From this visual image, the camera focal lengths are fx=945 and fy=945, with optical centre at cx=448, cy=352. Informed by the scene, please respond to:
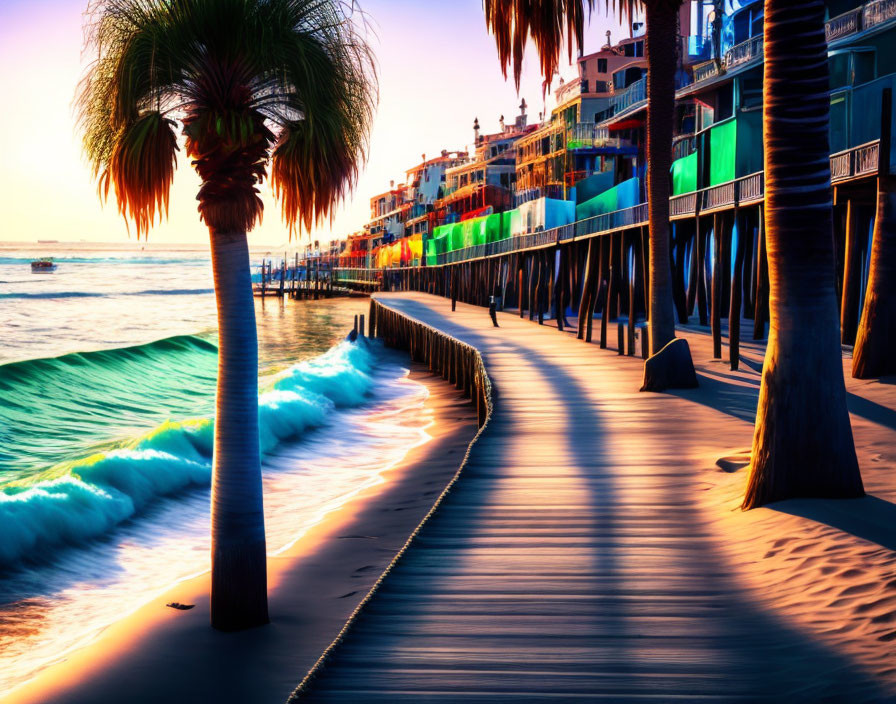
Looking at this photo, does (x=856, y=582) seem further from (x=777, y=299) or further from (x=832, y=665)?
(x=777, y=299)

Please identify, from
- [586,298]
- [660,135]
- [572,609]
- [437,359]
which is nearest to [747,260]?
[586,298]

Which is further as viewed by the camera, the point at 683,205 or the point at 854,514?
the point at 683,205

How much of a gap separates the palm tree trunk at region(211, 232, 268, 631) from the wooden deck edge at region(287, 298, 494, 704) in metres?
1.08

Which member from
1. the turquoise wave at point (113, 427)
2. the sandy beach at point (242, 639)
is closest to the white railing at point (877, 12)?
the turquoise wave at point (113, 427)

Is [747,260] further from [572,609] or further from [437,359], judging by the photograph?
[572,609]

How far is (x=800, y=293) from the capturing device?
6.83m

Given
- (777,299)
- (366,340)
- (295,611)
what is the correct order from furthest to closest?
(366,340), (295,611), (777,299)

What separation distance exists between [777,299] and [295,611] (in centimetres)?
498

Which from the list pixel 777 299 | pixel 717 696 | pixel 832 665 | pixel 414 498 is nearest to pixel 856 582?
pixel 832 665

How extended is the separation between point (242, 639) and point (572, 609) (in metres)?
3.45

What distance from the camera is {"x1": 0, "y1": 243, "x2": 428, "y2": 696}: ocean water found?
32.7ft

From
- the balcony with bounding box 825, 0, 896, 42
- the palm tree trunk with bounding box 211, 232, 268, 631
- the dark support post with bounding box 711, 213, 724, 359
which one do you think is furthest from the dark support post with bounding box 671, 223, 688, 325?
the palm tree trunk with bounding box 211, 232, 268, 631

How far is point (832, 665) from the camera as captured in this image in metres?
4.37

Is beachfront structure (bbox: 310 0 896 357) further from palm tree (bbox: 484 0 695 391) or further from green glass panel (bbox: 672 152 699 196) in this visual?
palm tree (bbox: 484 0 695 391)
